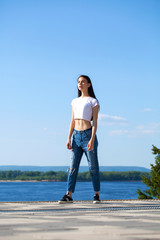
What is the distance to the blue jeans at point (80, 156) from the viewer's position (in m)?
4.05

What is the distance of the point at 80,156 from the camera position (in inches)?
166

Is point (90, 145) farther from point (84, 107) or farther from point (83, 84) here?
point (83, 84)

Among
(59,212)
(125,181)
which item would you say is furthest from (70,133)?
(125,181)

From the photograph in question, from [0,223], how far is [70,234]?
2.17ft

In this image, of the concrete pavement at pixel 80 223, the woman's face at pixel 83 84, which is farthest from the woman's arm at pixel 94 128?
the concrete pavement at pixel 80 223

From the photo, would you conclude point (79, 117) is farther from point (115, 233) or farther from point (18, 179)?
point (18, 179)

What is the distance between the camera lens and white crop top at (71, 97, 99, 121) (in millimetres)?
4129

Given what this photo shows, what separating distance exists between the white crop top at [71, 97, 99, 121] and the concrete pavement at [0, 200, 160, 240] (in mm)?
1107

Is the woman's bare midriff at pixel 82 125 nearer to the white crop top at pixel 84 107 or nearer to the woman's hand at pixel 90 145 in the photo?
the white crop top at pixel 84 107

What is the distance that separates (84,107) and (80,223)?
71.7 inches

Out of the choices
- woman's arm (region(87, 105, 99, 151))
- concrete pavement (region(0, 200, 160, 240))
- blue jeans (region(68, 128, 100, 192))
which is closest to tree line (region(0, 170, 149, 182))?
blue jeans (region(68, 128, 100, 192))

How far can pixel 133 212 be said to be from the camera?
328 centimetres

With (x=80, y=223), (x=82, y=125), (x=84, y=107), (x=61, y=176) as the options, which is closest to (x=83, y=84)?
(x=84, y=107)

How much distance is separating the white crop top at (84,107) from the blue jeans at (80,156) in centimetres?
18
